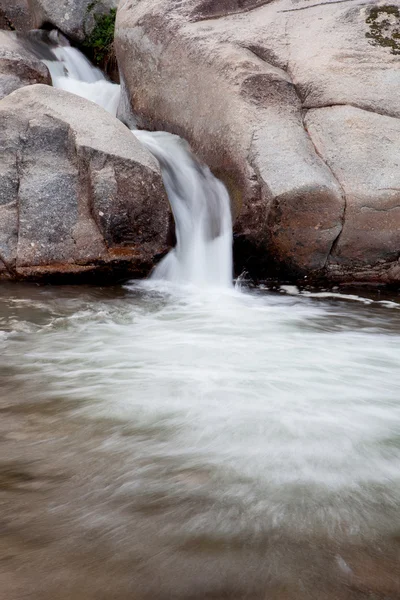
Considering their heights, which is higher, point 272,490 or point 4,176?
point 4,176

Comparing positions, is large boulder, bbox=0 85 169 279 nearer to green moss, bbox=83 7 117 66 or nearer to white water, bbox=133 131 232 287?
white water, bbox=133 131 232 287

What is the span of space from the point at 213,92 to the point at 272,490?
5.34 meters

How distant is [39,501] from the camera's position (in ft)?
5.36

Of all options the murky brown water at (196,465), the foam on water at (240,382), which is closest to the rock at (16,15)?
the foam on water at (240,382)

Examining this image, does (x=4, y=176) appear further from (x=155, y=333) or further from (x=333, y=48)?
(x=333, y=48)

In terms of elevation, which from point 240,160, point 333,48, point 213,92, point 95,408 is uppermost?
point 333,48

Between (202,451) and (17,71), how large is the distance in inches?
314

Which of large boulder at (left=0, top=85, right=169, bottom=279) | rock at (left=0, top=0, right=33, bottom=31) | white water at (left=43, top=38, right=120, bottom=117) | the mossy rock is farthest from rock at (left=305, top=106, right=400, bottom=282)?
rock at (left=0, top=0, right=33, bottom=31)

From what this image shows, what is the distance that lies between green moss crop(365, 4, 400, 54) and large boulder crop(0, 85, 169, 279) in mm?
3095

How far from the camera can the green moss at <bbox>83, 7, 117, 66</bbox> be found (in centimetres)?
1091

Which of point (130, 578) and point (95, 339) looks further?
point (95, 339)

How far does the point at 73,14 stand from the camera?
36.0ft

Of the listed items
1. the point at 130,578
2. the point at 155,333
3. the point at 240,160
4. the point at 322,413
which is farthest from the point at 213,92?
the point at 130,578

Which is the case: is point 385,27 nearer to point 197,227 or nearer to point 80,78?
point 197,227
